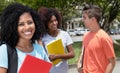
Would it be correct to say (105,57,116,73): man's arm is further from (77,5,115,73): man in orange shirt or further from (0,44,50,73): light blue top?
(0,44,50,73): light blue top

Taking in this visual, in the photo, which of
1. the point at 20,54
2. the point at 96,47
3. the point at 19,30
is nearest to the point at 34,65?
the point at 20,54

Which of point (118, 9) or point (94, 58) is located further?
point (118, 9)

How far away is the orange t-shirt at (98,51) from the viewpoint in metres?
3.76

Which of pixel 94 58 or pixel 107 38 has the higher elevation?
pixel 107 38

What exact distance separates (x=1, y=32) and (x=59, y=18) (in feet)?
5.23

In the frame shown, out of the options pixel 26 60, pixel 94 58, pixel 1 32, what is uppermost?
pixel 1 32

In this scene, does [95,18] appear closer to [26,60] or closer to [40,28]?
[40,28]

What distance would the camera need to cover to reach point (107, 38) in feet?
12.4

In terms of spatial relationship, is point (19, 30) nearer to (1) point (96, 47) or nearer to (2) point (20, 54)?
(2) point (20, 54)

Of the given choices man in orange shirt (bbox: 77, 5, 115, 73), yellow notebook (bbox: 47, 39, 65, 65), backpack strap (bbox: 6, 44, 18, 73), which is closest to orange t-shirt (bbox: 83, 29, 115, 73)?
man in orange shirt (bbox: 77, 5, 115, 73)

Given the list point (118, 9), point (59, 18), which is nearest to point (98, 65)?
point (59, 18)

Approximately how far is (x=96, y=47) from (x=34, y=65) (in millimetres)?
1295

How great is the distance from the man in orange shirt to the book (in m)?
1.19

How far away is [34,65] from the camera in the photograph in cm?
267
